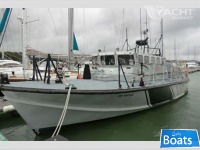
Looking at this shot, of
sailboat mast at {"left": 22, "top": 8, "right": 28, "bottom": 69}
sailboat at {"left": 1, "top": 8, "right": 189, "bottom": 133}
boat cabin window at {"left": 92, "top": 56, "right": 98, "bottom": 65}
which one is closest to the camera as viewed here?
sailboat at {"left": 1, "top": 8, "right": 189, "bottom": 133}

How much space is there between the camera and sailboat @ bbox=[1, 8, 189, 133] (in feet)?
20.5

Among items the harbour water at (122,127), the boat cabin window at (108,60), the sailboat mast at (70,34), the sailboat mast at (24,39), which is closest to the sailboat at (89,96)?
the boat cabin window at (108,60)

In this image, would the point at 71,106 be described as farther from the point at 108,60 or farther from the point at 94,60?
the point at 94,60

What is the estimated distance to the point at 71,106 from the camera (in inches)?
263

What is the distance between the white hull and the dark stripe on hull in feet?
3.01

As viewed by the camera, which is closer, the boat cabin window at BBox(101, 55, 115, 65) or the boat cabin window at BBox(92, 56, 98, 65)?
the boat cabin window at BBox(101, 55, 115, 65)

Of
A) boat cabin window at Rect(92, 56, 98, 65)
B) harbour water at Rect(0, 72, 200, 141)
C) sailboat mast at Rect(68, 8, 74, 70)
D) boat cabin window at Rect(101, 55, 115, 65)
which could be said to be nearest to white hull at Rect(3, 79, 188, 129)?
harbour water at Rect(0, 72, 200, 141)

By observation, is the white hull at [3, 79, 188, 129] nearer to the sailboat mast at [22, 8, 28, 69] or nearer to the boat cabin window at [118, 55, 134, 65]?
the boat cabin window at [118, 55, 134, 65]

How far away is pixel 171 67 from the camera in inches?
535

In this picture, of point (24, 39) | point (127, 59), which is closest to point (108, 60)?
point (127, 59)

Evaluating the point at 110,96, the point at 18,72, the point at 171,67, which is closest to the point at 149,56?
the point at 171,67

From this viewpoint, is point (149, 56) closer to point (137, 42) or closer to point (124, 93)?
point (137, 42)

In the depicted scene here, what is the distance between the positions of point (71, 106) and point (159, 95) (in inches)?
192

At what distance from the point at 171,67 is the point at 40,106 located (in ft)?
32.1
